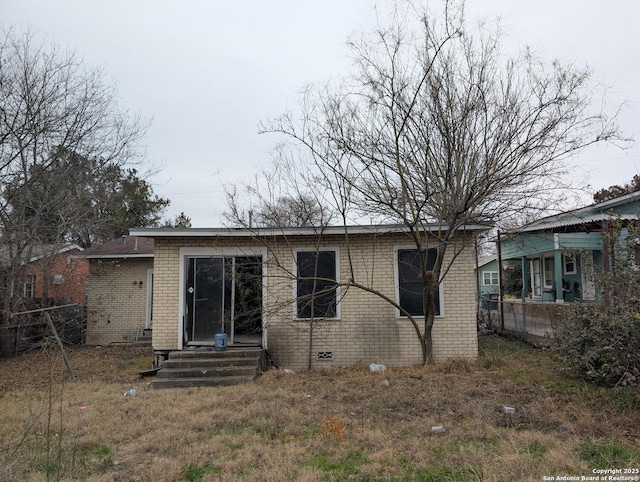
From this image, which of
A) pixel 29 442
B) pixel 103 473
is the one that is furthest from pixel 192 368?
pixel 103 473

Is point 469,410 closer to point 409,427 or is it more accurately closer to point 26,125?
point 409,427

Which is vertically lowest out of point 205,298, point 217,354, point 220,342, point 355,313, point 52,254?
point 217,354

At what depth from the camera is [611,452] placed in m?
4.45

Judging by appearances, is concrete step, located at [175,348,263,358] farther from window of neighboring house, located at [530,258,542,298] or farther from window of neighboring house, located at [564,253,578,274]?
window of neighboring house, located at [530,258,542,298]

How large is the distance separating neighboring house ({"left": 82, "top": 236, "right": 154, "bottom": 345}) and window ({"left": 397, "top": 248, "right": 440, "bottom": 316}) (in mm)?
9853

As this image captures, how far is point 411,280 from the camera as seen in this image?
34.5ft

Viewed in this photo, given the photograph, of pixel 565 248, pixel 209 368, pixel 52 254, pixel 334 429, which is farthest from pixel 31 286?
pixel 565 248

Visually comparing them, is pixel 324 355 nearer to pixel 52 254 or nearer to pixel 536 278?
pixel 52 254

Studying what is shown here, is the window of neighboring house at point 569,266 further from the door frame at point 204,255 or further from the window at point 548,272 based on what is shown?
the door frame at point 204,255

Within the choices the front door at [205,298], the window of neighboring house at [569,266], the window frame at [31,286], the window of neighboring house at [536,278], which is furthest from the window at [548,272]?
the window frame at [31,286]

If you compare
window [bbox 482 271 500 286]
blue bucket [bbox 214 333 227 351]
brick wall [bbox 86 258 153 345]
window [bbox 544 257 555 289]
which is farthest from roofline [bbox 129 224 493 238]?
window [bbox 482 271 500 286]

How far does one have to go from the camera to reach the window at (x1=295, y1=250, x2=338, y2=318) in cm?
1045

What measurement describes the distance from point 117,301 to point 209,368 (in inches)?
343

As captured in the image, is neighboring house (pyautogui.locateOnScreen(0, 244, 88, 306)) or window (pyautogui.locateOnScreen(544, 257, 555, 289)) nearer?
neighboring house (pyautogui.locateOnScreen(0, 244, 88, 306))
